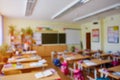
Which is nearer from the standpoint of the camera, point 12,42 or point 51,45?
point 12,42

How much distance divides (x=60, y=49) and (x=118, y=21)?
485 cm

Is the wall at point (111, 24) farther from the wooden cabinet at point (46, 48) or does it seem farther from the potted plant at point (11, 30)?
the potted plant at point (11, 30)

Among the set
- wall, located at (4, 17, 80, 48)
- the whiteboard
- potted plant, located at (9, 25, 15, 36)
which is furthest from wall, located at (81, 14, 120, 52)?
Result: potted plant, located at (9, 25, 15, 36)

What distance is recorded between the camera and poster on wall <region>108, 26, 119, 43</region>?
6816 millimetres

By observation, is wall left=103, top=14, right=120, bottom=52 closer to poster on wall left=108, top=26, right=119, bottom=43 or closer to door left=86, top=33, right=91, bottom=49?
poster on wall left=108, top=26, right=119, bottom=43

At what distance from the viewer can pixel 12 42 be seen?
8.05m

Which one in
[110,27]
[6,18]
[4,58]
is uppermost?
[6,18]

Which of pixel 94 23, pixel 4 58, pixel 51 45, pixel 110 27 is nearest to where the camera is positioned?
pixel 4 58

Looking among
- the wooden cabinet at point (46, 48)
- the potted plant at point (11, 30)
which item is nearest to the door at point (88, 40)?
the wooden cabinet at point (46, 48)

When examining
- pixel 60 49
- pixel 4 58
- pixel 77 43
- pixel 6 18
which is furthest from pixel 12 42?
pixel 77 43

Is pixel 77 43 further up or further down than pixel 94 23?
further down

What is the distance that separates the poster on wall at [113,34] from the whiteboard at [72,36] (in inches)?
140

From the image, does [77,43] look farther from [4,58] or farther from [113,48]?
[4,58]

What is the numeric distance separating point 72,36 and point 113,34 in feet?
12.8
